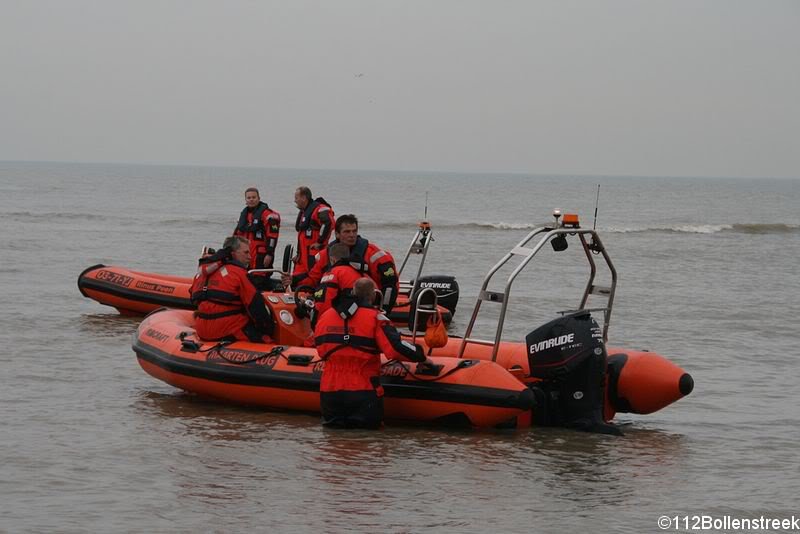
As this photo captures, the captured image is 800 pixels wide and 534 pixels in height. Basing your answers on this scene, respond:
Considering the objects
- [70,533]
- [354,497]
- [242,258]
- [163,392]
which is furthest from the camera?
[163,392]

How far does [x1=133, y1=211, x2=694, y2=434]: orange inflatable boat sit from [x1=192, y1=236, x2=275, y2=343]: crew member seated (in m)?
0.10

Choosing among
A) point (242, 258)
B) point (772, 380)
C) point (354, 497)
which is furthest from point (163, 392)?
point (772, 380)

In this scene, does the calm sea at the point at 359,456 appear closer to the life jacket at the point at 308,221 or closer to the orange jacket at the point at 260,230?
the orange jacket at the point at 260,230

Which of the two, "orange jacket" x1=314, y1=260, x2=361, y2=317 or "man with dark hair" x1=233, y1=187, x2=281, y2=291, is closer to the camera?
"orange jacket" x1=314, y1=260, x2=361, y2=317

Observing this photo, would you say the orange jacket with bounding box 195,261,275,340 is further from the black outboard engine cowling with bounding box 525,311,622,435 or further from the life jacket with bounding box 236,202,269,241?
the life jacket with bounding box 236,202,269,241

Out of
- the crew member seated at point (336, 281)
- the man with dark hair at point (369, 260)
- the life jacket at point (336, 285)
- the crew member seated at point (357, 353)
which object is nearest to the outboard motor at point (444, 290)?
the man with dark hair at point (369, 260)

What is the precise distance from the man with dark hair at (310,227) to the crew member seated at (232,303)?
145 centimetres

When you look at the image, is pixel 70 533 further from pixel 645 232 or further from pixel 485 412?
pixel 645 232

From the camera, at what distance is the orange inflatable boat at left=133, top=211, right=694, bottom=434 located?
240 inches

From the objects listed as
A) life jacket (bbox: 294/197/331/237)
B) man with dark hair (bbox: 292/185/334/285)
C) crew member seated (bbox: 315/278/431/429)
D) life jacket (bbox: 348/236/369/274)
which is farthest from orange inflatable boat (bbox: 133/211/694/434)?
life jacket (bbox: 294/197/331/237)

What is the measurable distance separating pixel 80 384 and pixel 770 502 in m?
4.61

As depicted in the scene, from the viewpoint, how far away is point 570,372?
6.11m

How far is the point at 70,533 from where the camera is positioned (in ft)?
14.6

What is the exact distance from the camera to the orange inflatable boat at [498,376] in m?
6.09
